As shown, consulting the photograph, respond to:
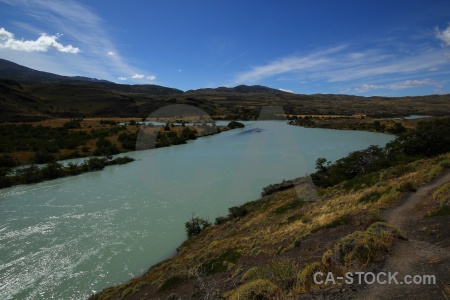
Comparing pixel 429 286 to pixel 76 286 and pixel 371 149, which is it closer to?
pixel 76 286

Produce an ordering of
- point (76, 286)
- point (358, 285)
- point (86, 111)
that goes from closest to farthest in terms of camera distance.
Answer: point (358, 285) → point (76, 286) → point (86, 111)

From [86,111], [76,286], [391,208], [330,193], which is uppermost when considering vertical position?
[86,111]

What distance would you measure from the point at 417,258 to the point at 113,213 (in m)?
24.3

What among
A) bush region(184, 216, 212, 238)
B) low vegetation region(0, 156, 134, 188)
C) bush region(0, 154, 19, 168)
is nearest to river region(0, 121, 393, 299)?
bush region(184, 216, 212, 238)

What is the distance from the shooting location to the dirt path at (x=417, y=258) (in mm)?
5738

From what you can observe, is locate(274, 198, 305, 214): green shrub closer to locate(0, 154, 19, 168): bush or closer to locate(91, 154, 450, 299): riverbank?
locate(91, 154, 450, 299): riverbank

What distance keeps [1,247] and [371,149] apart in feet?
124

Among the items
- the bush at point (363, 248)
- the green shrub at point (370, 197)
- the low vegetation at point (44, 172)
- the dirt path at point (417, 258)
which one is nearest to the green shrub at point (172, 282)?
the bush at point (363, 248)

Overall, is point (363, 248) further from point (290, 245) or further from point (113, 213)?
point (113, 213)

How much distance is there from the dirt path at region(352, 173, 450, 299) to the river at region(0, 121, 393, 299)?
48.2 feet

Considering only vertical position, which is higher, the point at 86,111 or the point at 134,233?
the point at 86,111

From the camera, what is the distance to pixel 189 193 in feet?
99.8

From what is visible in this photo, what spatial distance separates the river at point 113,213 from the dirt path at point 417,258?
14.7m

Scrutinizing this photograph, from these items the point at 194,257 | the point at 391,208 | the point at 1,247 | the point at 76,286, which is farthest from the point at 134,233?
the point at 391,208
